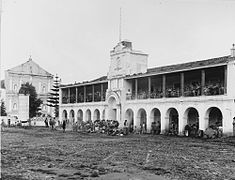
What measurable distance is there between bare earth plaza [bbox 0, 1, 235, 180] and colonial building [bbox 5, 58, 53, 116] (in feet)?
54.4

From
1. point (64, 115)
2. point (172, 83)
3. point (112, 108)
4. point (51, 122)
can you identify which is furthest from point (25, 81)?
point (172, 83)

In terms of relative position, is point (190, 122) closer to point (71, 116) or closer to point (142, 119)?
point (142, 119)

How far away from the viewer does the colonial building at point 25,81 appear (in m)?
68.2

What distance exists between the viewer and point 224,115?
25.9 meters

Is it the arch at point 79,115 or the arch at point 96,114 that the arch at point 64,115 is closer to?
the arch at point 79,115

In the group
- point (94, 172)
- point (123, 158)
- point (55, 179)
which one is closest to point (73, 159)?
point (123, 158)

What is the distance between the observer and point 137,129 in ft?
114

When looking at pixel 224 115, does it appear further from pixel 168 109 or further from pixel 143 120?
pixel 143 120

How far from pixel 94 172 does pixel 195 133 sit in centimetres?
1922

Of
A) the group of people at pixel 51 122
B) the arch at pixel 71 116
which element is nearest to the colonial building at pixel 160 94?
the arch at pixel 71 116

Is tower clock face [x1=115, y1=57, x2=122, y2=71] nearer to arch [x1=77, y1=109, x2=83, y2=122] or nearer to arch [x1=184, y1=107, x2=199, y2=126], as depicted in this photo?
arch [x1=184, y1=107, x2=199, y2=126]

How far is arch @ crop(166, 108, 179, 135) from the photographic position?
30.8m

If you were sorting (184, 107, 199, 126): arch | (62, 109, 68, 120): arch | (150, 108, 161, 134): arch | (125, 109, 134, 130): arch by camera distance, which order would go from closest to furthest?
(184, 107, 199, 126): arch
(150, 108, 161, 134): arch
(125, 109, 134, 130): arch
(62, 109, 68, 120): arch

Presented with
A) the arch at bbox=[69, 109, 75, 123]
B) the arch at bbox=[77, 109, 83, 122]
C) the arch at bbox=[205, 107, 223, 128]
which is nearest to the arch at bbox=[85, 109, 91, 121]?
the arch at bbox=[77, 109, 83, 122]
